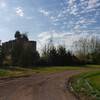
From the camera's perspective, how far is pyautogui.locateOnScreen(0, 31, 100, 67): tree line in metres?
71.6

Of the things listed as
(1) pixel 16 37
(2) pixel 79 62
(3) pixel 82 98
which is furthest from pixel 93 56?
(3) pixel 82 98

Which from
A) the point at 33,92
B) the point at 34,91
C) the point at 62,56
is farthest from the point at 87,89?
the point at 62,56

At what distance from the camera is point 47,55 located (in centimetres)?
9012

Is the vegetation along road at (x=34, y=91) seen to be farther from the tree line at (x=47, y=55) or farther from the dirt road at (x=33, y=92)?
the tree line at (x=47, y=55)

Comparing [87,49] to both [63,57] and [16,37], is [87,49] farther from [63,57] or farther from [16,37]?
[16,37]

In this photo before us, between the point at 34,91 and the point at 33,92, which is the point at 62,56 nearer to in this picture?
the point at 34,91

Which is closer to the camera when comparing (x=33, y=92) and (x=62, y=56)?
(x=33, y=92)

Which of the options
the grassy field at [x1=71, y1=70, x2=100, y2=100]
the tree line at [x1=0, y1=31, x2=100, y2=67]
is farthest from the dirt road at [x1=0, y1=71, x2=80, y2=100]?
the tree line at [x1=0, y1=31, x2=100, y2=67]

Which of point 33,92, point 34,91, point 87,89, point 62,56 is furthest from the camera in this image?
point 62,56

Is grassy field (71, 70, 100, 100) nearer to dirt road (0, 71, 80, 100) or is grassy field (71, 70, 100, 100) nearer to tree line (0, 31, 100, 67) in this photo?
dirt road (0, 71, 80, 100)

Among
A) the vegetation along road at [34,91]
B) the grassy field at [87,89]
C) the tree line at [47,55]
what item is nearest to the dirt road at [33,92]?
the vegetation along road at [34,91]

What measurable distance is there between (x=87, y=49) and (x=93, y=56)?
14.1 meters

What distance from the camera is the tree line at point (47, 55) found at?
2817 inches

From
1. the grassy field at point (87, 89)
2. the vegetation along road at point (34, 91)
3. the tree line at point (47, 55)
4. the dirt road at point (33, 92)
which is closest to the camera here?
the dirt road at point (33, 92)
